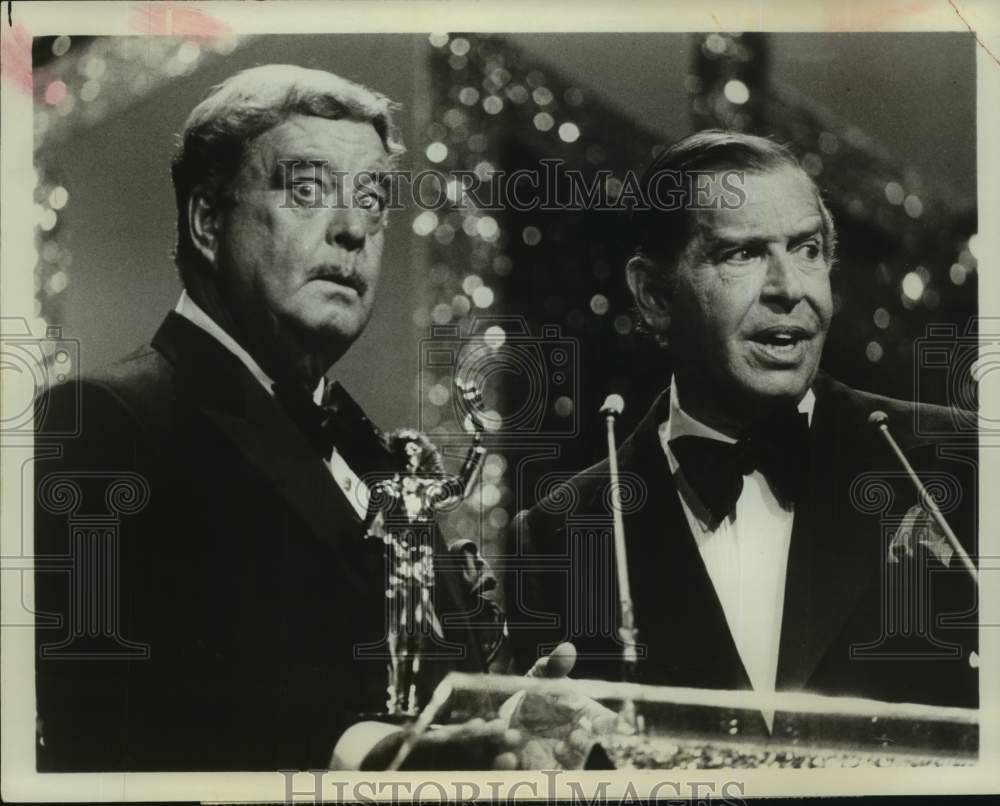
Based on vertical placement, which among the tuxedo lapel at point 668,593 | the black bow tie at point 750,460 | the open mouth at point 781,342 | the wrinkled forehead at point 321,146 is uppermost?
the wrinkled forehead at point 321,146

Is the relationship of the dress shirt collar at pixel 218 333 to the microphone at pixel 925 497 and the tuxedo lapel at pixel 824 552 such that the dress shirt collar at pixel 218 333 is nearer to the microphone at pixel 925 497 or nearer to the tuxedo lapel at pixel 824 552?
the tuxedo lapel at pixel 824 552

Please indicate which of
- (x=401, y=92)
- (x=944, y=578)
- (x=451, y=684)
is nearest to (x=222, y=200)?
(x=401, y=92)

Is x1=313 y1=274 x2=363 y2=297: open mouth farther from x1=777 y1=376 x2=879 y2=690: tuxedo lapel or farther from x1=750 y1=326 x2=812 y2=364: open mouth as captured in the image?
x1=777 y1=376 x2=879 y2=690: tuxedo lapel

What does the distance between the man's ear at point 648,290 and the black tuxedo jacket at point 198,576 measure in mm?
824

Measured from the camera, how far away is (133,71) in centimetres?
322

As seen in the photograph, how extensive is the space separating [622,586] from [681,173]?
1.16 meters

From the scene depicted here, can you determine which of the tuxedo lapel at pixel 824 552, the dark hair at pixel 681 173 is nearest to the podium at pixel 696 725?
the tuxedo lapel at pixel 824 552

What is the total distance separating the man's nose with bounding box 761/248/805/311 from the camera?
324 cm

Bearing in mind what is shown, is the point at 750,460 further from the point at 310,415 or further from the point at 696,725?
the point at 310,415

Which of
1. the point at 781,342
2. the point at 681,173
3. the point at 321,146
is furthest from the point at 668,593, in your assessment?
the point at 321,146

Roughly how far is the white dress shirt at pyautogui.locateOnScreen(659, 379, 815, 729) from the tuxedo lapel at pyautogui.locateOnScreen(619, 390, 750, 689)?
0.09 feet

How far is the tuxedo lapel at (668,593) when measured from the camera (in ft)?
10.6

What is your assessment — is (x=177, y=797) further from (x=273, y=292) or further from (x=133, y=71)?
(x=133, y=71)

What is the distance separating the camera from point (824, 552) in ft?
10.7
